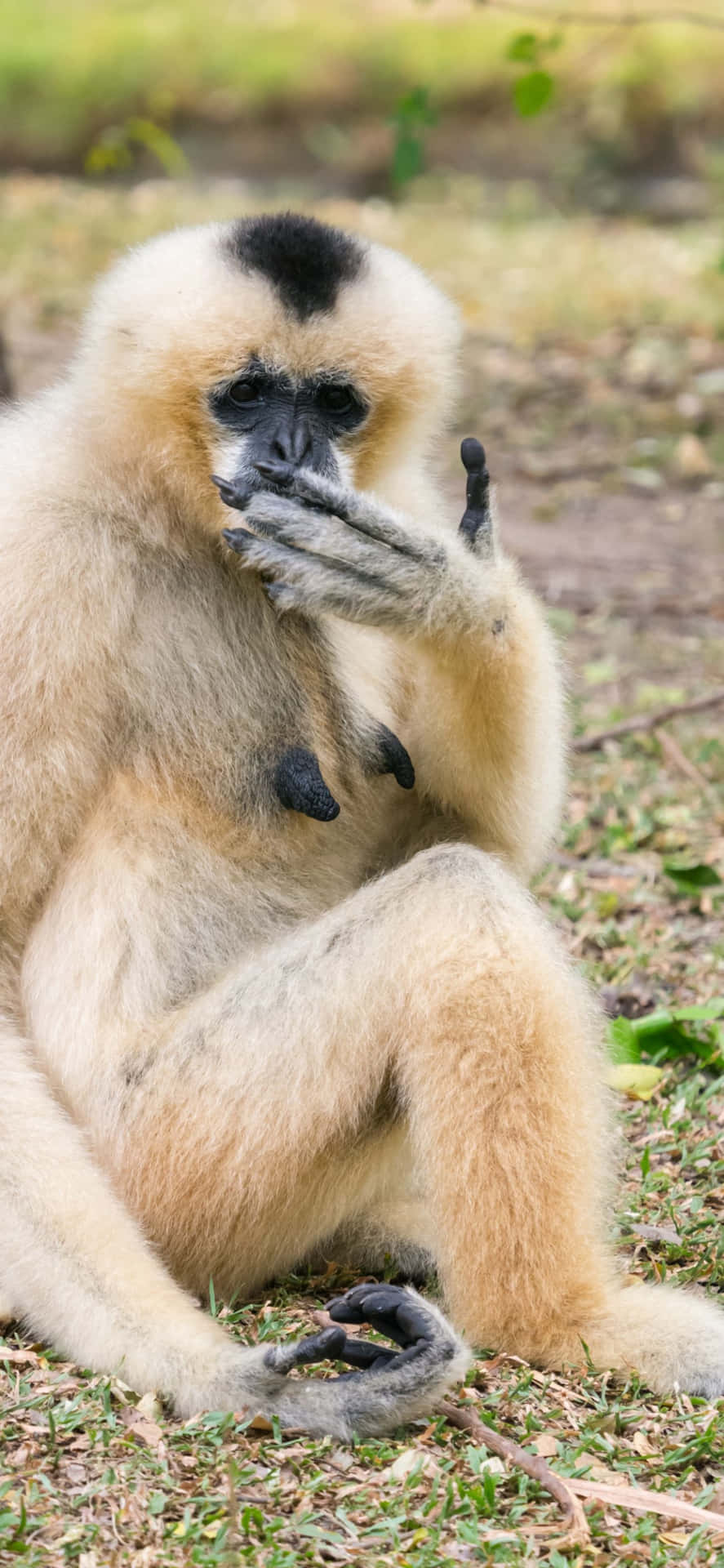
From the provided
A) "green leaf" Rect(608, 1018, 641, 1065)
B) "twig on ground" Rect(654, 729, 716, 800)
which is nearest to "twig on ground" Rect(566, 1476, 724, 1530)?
"green leaf" Rect(608, 1018, 641, 1065)

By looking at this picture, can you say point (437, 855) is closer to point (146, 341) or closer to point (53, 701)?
point (53, 701)

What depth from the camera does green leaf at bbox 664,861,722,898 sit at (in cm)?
559

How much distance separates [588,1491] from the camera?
2.82 m

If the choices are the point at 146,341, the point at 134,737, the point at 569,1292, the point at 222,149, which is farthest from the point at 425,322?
the point at 222,149

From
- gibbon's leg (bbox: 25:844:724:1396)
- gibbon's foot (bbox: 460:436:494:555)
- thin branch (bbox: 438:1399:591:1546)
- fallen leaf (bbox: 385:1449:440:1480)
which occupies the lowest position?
fallen leaf (bbox: 385:1449:440:1480)

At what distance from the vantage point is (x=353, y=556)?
128 inches

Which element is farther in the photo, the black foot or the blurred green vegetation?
the blurred green vegetation

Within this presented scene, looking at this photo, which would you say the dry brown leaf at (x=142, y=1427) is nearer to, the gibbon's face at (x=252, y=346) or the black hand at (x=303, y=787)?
the black hand at (x=303, y=787)

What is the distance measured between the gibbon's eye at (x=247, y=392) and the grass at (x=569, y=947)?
1.91 metres

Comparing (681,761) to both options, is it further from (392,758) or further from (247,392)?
(247,392)

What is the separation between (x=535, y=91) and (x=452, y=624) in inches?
185

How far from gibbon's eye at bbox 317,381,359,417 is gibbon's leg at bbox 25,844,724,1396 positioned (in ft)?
3.43

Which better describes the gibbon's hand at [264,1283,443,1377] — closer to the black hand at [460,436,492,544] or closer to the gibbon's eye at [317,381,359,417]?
the black hand at [460,436,492,544]

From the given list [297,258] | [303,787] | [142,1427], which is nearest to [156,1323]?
[142,1427]
